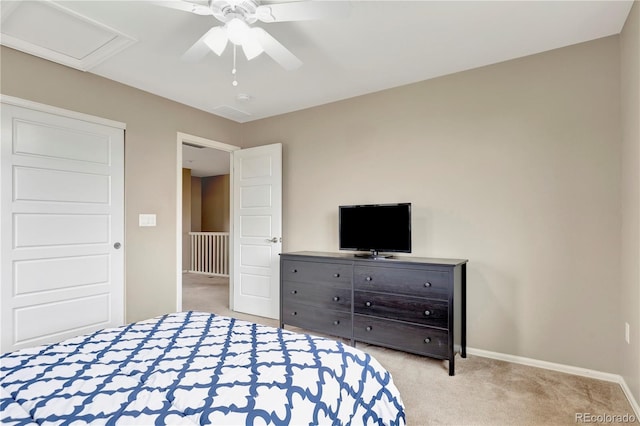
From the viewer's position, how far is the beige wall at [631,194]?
2068 mm

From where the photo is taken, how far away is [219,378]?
1.27 m

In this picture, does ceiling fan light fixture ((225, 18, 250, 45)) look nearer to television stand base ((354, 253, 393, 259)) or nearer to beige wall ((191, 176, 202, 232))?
television stand base ((354, 253, 393, 259))

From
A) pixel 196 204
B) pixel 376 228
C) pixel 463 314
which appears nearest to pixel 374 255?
pixel 376 228

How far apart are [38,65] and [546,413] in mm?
4438

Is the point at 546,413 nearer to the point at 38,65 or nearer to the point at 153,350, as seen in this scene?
the point at 153,350

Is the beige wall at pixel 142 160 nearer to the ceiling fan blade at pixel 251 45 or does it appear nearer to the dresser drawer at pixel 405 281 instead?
the ceiling fan blade at pixel 251 45

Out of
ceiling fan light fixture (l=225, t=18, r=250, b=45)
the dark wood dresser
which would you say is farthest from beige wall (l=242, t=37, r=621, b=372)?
ceiling fan light fixture (l=225, t=18, r=250, b=45)

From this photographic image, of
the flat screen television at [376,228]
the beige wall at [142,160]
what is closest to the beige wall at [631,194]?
A: the flat screen television at [376,228]

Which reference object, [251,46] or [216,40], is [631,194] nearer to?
[251,46]

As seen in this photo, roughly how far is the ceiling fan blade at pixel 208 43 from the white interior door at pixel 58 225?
1499 millimetres

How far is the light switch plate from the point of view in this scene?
11.3ft

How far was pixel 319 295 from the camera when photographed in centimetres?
334

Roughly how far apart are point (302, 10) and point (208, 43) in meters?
0.64

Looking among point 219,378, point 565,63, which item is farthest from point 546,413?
point 565,63
